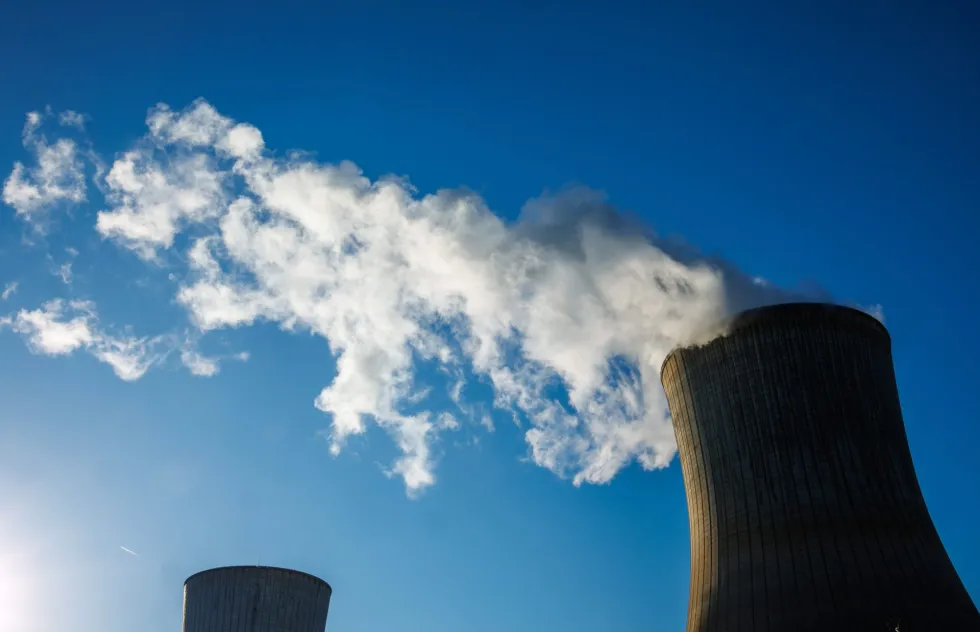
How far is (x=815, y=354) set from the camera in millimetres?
11102

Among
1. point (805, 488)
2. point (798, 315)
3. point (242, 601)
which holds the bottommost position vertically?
point (805, 488)

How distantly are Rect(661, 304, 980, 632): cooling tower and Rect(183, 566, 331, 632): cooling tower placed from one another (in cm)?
853

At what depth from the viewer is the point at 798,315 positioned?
11.2 metres

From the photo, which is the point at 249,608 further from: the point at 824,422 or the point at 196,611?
the point at 824,422

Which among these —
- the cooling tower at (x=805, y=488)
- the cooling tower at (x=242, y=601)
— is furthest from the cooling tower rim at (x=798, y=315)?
the cooling tower at (x=242, y=601)

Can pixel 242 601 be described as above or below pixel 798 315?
below

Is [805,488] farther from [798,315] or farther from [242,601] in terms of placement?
[242,601]

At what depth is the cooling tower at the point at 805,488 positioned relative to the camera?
9930mm

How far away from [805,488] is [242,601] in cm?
1057

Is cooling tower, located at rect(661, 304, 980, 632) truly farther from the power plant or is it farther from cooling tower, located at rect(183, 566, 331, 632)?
cooling tower, located at rect(183, 566, 331, 632)

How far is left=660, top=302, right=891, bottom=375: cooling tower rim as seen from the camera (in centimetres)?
1125

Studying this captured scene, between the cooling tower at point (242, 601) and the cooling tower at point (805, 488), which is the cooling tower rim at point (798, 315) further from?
the cooling tower at point (242, 601)

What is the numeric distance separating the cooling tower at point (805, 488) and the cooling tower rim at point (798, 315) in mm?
18

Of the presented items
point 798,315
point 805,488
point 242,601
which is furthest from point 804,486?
point 242,601
